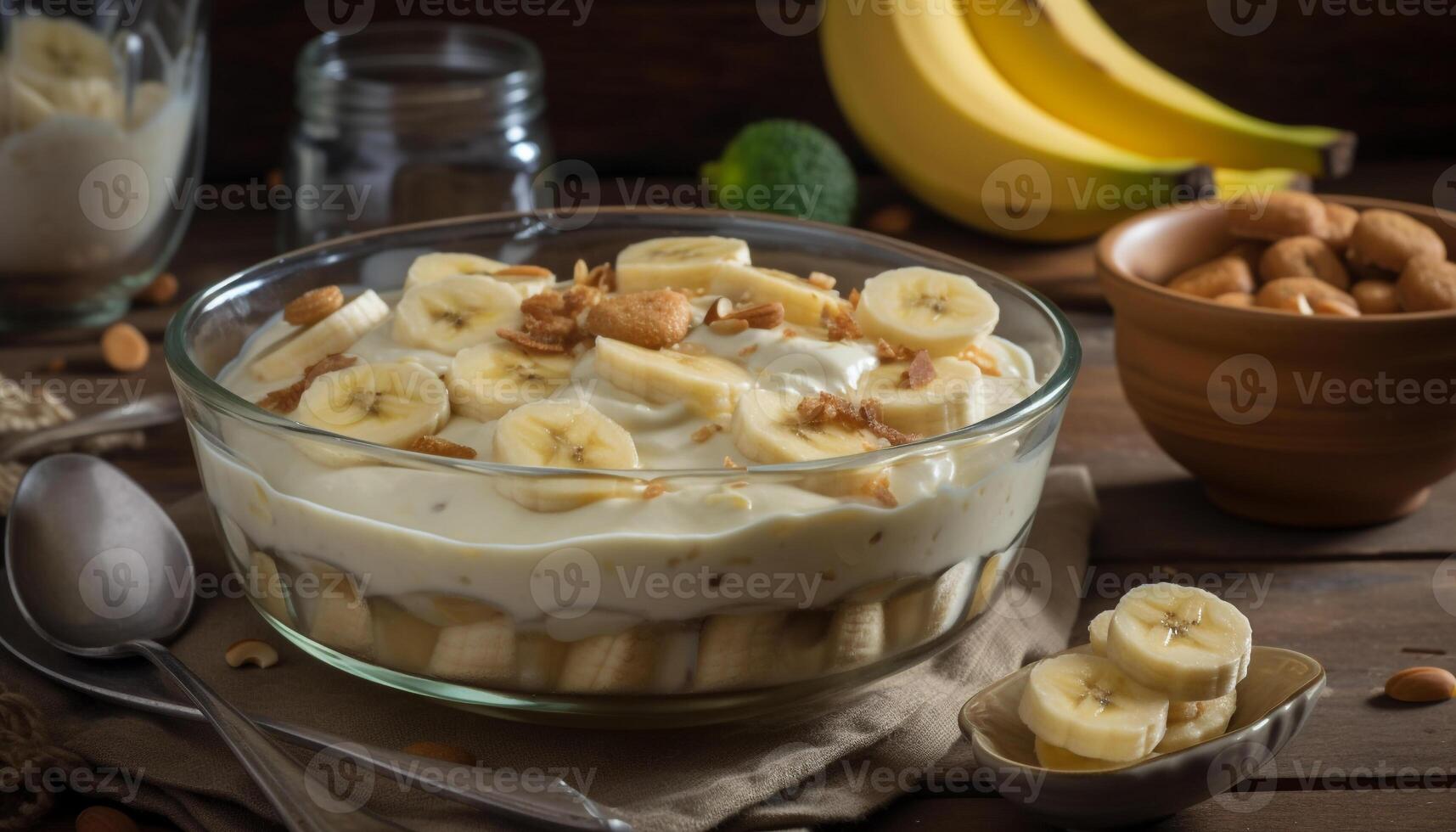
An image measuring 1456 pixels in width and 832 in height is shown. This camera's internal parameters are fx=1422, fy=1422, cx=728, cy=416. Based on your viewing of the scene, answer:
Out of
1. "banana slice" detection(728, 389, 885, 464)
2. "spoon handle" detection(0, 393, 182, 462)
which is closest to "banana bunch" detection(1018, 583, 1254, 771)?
"banana slice" detection(728, 389, 885, 464)

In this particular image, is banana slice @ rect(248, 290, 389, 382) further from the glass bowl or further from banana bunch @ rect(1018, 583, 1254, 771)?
banana bunch @ rect(1018, 583, 1254, 771)

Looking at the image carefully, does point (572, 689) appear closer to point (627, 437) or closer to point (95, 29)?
point (627, 437)

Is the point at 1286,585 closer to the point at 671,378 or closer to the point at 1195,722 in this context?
the point at 1195,722

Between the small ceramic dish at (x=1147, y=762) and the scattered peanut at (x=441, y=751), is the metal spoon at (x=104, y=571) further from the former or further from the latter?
the small ceramic dish at (x=1147, y=762)

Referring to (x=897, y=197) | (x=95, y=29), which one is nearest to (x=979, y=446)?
(x=95, y=29)

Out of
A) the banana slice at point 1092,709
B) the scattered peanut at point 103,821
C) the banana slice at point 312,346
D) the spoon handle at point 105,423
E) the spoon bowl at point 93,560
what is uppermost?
the banana slice at point 312,346

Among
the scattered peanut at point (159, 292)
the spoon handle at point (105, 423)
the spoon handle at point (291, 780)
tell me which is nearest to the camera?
the spoon handle at point (291, 780)

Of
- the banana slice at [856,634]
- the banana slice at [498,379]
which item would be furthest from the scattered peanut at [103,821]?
the banana slice at [856,634]
